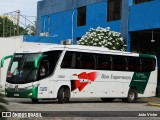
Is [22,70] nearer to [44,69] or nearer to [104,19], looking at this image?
[44,69]

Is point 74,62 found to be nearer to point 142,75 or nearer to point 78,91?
point 78,91

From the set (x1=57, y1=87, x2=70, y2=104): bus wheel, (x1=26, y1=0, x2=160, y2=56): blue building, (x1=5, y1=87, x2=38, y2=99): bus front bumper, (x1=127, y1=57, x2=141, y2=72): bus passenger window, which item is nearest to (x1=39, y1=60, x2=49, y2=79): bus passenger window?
(x1=5, y1=87, x2=38, y2=99): bus front bumper

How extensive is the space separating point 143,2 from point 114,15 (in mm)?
4061

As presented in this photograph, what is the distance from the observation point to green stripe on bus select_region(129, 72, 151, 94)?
27250 mm

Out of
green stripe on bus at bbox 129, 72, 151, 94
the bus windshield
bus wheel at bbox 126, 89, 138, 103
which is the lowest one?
bus wheel at bbox 126, 89, 138, 103

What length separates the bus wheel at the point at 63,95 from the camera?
23203 millimetres

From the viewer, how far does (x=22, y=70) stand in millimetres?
22594

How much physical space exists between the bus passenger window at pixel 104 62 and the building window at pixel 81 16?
1713 cm

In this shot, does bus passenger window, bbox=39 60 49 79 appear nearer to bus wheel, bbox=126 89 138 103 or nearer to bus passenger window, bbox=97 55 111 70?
bus passenger window, bbox=97 55 111 70

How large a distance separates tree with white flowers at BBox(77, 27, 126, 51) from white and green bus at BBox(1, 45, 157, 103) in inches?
284

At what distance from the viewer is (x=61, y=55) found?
22.9 m

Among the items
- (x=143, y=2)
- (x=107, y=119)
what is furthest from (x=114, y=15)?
(x=107, y=119)

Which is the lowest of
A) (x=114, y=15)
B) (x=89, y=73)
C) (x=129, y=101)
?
(x=129, y=101)

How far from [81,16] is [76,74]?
1963 centimetres
